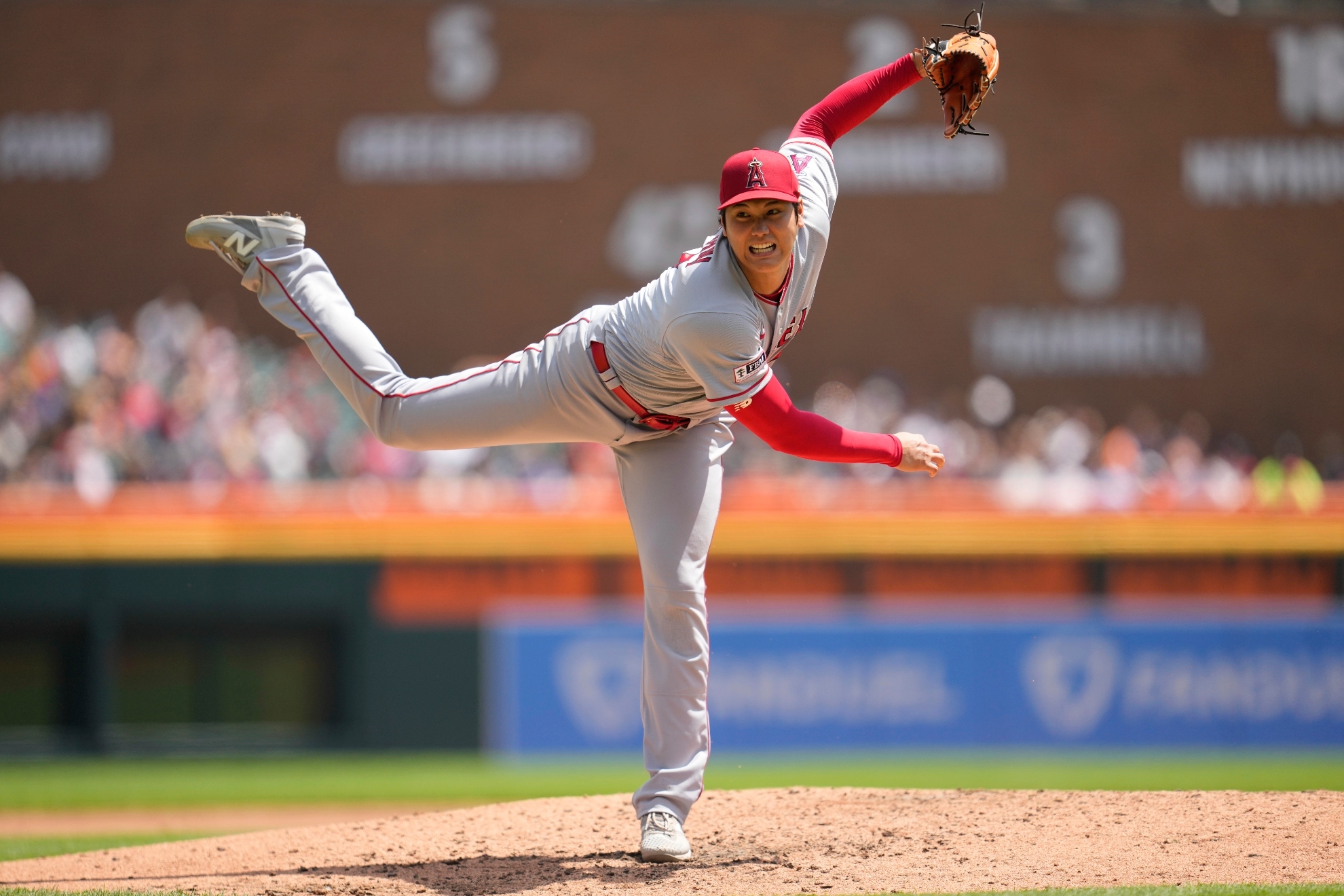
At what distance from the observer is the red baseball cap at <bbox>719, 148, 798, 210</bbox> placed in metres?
3.72

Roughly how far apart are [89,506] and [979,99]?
745cm

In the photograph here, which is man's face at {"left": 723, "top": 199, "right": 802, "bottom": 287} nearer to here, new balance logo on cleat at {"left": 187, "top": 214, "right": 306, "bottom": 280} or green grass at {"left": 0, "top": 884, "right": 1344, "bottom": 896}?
new balance logo on cleat at {"left": 187, "top": 214, "right": 306, "bottom": 280}

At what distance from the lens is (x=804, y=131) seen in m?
4.42

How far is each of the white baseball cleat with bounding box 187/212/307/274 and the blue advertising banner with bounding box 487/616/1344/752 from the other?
5.77 m

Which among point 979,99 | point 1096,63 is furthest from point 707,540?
point 1096,63

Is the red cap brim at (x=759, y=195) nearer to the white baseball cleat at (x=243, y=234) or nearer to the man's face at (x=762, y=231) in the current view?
the man's face at (x=762, y=231)

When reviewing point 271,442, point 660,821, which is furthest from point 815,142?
point 271,442

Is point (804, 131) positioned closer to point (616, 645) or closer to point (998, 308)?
point (616, 645)

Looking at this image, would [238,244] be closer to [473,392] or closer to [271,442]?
[473,392]

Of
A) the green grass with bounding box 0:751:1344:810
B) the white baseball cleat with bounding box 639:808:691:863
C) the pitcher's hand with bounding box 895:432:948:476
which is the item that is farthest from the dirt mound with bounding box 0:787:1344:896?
the green grass with bounding box 0:751:1344:810

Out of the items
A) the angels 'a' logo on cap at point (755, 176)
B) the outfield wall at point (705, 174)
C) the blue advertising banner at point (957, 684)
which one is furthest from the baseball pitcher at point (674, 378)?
the outfield wall at point (705, 174)

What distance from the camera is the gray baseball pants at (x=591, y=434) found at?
4.10 meters

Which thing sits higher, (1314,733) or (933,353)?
(933,353)

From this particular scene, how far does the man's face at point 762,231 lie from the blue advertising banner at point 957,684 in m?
6.30
